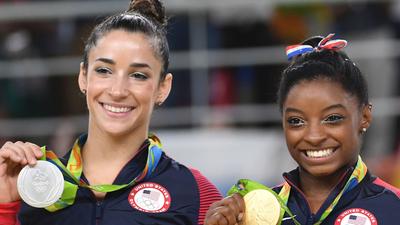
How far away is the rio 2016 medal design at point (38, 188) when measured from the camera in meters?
4.06

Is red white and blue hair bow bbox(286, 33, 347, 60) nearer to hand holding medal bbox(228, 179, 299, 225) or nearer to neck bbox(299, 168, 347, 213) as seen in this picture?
neck bbox(299, 168, 347, 213)

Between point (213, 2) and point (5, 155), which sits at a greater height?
point (213, 2)

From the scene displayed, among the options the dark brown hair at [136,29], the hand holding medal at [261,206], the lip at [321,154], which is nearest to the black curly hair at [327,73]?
the lip at [321,154]

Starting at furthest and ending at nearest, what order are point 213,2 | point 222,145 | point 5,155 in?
point 213,2 < point 222,145 < point 5,155

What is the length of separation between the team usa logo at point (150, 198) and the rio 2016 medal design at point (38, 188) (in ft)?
0.99

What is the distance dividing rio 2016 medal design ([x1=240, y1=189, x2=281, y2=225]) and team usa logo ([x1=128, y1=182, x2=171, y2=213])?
378mm

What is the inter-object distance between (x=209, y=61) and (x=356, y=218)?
13.9ft

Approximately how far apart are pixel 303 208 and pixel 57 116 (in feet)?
14.6

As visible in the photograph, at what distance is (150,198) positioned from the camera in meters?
4.23

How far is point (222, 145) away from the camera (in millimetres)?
7652

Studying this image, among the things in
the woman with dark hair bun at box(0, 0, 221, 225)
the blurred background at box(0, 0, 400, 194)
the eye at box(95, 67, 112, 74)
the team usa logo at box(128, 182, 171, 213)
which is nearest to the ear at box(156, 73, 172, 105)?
the woman with dark hair bun at box(0, 0, 221, 225)

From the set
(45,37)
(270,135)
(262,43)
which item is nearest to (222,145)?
(270,135)

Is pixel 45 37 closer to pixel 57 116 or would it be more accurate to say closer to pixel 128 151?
pixel 57 116

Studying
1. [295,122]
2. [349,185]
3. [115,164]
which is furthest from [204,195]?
[349,185]
